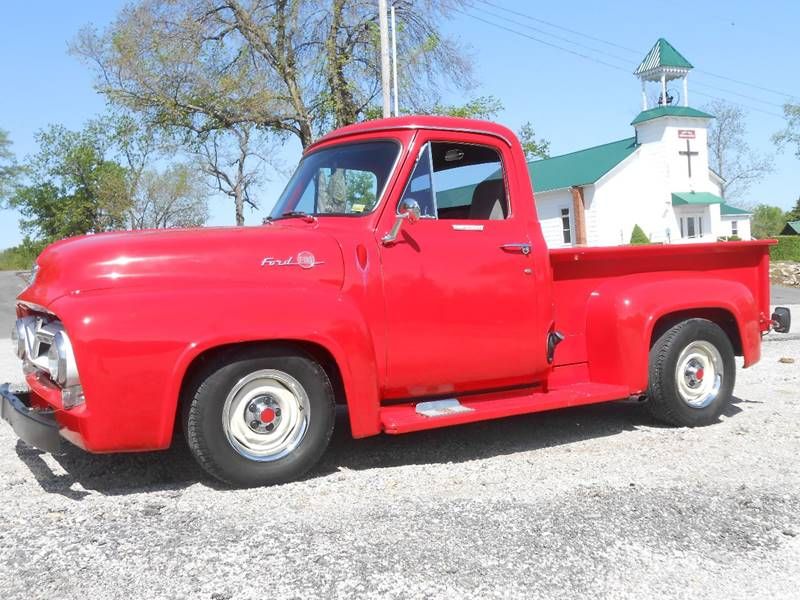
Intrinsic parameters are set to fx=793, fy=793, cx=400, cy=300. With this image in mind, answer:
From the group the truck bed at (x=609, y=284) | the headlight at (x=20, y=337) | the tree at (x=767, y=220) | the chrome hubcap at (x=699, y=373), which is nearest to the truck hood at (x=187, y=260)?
the headlight at (x=20, y=337)

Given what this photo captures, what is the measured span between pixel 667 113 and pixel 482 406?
3861 cm

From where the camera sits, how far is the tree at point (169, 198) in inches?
1960

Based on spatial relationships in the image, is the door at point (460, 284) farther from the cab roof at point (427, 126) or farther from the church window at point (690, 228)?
the church window at point (690, 228)

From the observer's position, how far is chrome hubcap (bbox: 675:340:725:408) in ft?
18.9

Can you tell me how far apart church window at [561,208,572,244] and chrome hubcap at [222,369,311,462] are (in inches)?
1417

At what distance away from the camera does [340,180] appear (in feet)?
16.9

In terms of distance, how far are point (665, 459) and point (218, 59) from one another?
21.5 m

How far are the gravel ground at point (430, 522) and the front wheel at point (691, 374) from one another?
21 cm

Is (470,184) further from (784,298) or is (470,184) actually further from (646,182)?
(646,182)

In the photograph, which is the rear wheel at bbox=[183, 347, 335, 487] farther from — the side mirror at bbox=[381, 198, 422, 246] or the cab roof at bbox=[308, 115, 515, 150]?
the cab roof at bbox=[308, 115, 515, 150]

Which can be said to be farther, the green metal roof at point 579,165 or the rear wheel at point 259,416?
the green metal roof at point 579,165

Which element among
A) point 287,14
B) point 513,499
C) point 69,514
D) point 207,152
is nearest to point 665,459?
point 513,499

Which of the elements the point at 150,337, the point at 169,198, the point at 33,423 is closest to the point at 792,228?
the point at 169,198

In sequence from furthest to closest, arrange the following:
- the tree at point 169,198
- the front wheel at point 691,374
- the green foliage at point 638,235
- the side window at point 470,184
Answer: the tree at point 169,198, the green foliage at point 638,235, the front wheel at point 691,374, the side window at point 470,184
